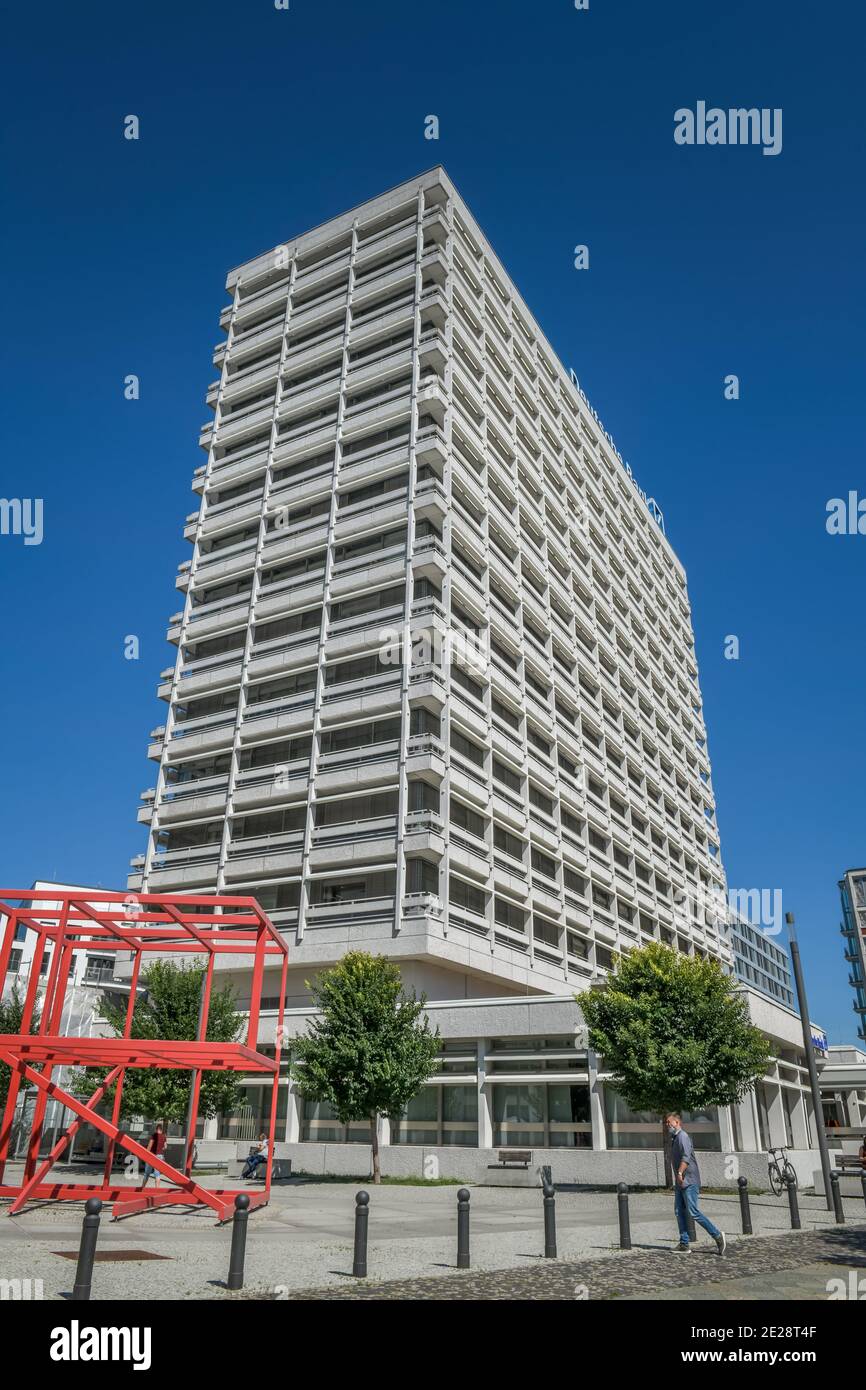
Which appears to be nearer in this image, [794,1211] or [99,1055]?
[99,1055]

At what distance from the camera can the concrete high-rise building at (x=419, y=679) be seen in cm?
4162

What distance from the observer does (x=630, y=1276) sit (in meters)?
10.8

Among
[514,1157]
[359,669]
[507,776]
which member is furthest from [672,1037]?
[359,669]

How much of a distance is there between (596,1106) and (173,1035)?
14412 millimetres

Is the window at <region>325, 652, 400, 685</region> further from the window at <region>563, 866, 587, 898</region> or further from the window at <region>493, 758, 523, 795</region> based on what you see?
the window at <region>563, 866, 587, 898</region>

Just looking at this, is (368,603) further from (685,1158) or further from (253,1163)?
(685,1158)

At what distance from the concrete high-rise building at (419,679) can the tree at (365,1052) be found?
16.9 feet

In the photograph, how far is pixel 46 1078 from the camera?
1688 centimetres

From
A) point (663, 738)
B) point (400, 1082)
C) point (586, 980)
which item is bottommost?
point (400, 1082)

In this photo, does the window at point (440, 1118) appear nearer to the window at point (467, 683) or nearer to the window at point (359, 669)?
the window at point (359, 669)

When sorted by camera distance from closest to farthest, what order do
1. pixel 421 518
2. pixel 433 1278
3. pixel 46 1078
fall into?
pixel 433 1278, pixel 46 1078, pixel 421 518
